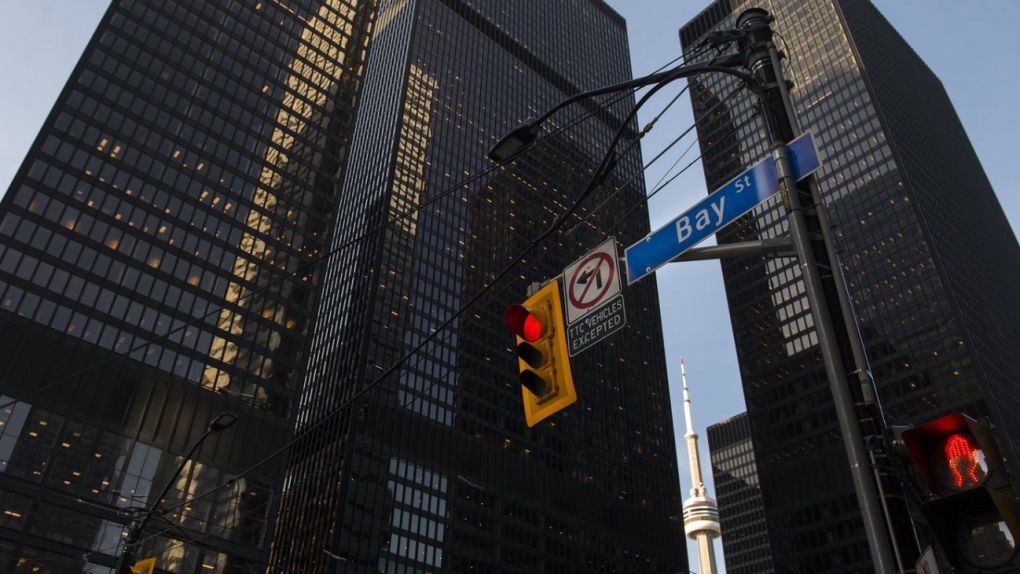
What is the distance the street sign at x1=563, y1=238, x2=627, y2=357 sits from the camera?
9734mm

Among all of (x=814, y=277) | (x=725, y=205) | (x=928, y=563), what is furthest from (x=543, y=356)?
(x=928, y=563)

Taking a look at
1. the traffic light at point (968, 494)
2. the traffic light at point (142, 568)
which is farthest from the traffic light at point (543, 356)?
the traffic light at point (142, 568)

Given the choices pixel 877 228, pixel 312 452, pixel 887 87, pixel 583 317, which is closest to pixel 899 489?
pixel 583 317

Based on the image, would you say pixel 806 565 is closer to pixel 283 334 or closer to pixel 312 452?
pixel 312 452

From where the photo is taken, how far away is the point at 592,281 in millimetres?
10297

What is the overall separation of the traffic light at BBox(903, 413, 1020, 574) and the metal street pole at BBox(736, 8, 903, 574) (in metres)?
1.10

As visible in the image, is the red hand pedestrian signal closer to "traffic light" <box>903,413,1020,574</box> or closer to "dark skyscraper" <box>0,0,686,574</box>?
"traffic light" <box>903,413,1020,574</box>

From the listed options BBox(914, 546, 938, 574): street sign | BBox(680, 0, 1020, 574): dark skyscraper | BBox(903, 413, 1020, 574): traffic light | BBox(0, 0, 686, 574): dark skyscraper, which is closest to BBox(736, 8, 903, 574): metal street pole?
BBox(914, 546, 938, 574): street sign

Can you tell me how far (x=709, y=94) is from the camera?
169500 millimetres

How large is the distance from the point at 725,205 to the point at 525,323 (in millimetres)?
2812

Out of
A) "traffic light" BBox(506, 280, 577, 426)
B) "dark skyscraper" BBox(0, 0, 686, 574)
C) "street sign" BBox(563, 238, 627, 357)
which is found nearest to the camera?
"traffic light" BBox(506, 280, 577, 426)

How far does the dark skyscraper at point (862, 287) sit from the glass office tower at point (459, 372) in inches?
994

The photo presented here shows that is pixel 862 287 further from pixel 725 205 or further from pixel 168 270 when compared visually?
pixel 725 205

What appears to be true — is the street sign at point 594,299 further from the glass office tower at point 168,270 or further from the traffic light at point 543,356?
the glass office tower at point 168,270
